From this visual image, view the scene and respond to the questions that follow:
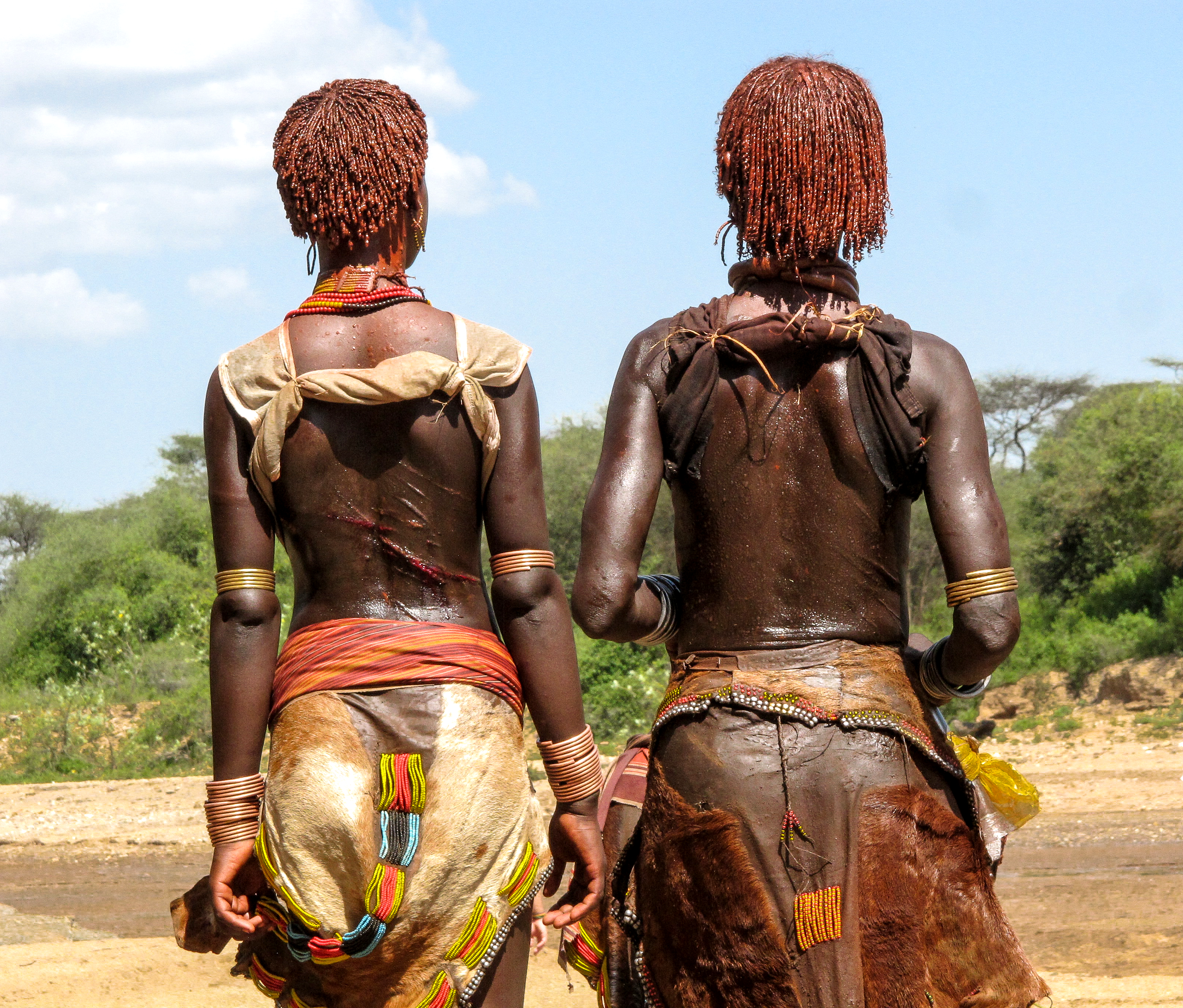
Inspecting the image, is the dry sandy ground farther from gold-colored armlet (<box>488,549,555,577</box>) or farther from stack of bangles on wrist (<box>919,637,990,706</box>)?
gold-colored armlet (<box>488,549,555,577</box>)

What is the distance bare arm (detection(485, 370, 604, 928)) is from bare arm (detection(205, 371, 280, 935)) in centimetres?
45

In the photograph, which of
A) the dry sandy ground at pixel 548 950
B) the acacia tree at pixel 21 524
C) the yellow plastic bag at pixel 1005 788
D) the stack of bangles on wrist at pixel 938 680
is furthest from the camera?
the acacia tree at pixel 21 524

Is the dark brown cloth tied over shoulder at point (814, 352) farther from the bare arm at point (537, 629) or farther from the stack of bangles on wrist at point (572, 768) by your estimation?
the stack of bangles on wrist at point (572, 768)

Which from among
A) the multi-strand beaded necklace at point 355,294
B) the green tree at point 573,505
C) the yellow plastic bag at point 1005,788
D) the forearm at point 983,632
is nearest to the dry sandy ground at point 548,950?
the yellow plastic bag at point 1005,788

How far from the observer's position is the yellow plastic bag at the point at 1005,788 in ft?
9.87

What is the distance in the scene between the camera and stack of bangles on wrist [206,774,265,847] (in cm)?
268

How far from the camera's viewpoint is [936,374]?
99.9 inches

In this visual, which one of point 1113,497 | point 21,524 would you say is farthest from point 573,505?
point 21,524

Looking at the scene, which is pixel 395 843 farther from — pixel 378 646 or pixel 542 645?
pixel 542 645

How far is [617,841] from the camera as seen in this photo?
126 inches

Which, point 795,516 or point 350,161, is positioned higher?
point 350,161

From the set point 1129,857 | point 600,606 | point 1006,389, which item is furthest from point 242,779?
point 1006,389

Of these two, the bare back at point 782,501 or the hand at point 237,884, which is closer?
the bare back at point 782,501

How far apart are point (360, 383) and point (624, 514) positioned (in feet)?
1.80
